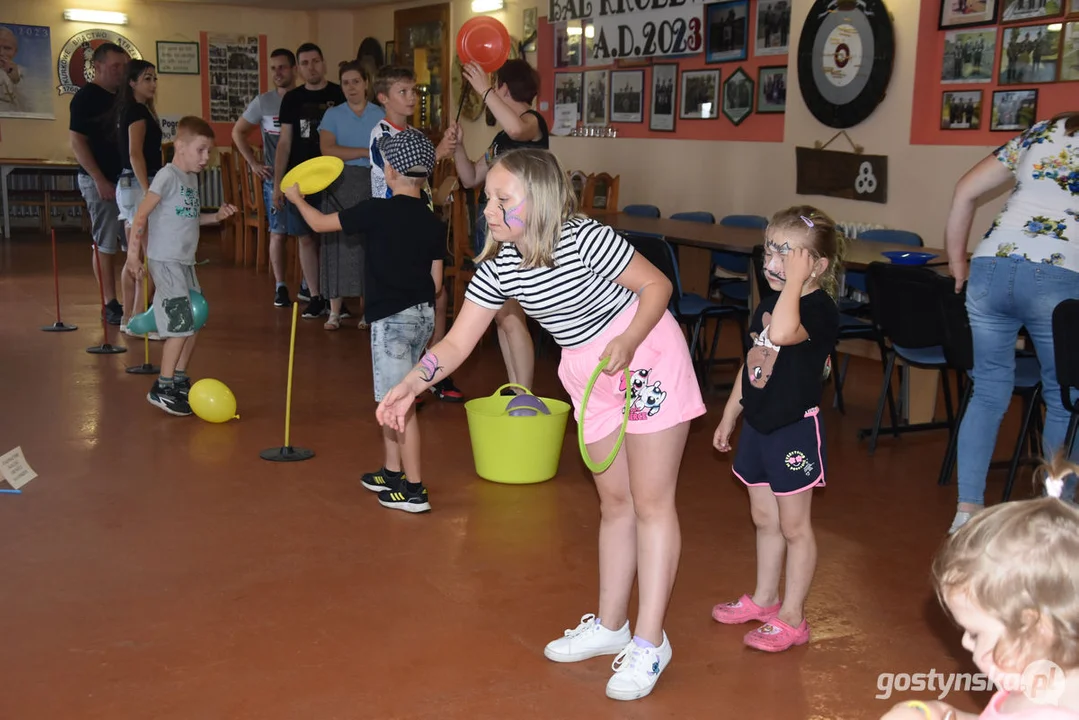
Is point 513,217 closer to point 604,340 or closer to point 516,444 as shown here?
point 604,340

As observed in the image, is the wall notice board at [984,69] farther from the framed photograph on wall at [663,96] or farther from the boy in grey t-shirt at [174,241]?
the boy in grey t-shirt at [174,241]

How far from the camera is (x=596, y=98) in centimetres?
1000

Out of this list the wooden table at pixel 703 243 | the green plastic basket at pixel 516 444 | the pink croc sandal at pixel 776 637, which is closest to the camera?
the pink croc sandal at pixel 776 637

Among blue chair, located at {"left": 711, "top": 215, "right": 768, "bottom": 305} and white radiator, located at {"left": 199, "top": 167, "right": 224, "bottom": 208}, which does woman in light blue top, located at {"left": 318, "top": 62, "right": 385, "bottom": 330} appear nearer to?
blue chair, located at {"left": 711, "top": 215, "right": 768, "bottom": 305}

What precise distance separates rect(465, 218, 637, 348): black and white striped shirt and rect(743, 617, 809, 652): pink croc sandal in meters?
0.98

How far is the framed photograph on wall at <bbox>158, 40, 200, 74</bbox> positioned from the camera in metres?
13.6

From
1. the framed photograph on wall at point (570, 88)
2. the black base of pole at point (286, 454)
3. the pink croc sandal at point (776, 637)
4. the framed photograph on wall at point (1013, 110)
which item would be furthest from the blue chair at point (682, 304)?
the framed photograph on wall at point (570, 88)

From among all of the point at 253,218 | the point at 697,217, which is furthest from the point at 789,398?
the point at 253,218

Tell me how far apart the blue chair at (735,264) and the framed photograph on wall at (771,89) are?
44.1 inches

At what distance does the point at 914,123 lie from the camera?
23.1 feet

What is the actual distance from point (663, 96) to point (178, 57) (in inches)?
286

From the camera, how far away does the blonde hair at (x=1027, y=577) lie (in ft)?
4.32

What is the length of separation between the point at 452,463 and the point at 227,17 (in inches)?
432

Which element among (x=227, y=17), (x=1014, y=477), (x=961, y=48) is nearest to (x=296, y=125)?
(x=961, y=48)
